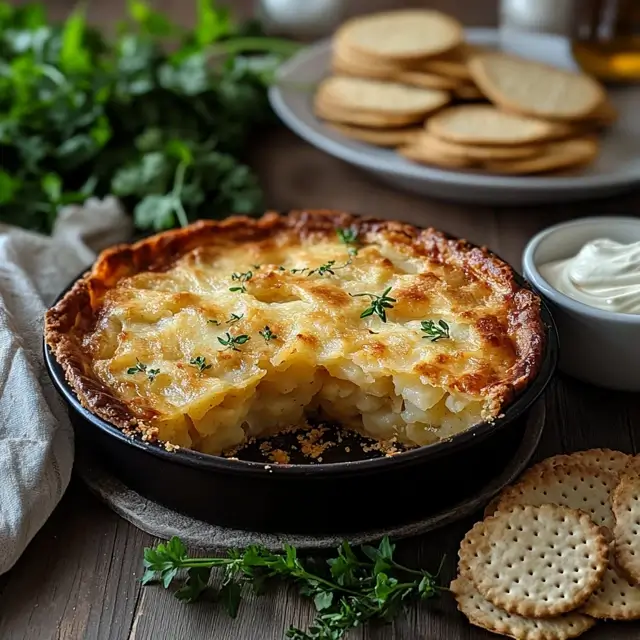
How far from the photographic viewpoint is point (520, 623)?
2.29m

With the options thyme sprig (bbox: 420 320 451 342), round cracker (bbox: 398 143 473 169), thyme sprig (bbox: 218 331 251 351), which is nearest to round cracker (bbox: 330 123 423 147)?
round cracker (bbox: 398 143 473 169)

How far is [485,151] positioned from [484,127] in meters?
0.15

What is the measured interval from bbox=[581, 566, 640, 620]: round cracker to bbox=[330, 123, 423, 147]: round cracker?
2313 millimetres

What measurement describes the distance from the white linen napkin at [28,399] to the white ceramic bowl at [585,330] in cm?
153

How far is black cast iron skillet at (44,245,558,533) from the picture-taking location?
94.8 inches

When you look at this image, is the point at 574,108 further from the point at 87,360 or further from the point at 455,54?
the point at 87,360

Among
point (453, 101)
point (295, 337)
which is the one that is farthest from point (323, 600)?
point (453, 101)

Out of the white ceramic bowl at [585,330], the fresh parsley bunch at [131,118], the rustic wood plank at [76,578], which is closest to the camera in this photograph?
the rustic wood plank at [76,578]

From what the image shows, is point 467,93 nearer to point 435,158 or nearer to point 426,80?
point 426,80

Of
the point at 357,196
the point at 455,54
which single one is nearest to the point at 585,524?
the point at 357,196

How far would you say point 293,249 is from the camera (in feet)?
10.6

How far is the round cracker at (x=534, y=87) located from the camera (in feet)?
13.5

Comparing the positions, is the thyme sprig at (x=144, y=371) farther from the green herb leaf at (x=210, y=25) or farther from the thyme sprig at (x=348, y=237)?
the green herb leaf at (x=210, y=25)

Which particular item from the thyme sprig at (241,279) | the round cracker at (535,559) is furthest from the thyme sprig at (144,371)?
the round cracker at (535,559)
